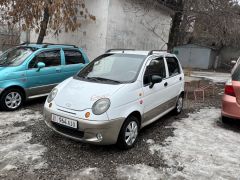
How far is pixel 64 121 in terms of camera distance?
3.99 metres

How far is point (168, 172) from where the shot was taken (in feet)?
12.2

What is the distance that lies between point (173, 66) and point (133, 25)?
21.0 ft

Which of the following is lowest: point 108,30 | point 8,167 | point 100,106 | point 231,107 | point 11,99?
point 8,167

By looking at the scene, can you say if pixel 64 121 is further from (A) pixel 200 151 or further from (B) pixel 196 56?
(B) pixel 196 56

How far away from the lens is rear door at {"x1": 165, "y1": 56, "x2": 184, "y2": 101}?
5701 mm

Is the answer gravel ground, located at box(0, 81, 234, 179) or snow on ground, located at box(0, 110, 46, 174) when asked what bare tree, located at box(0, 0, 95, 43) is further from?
gravel ground, located at box(0, 81, 234, 179)

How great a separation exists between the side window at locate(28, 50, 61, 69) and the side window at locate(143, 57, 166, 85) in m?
3.18

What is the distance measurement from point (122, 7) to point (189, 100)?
4964mm

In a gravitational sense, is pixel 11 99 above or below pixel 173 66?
below

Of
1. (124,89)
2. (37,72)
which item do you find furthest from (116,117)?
(37,72)

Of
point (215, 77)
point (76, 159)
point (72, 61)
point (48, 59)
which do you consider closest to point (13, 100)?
point (48, 59)

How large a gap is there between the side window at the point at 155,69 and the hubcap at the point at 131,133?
85 centimetres

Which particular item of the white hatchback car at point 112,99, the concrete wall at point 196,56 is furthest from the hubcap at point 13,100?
the concrete wall at point 196,56

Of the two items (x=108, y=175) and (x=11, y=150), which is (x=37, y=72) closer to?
(x=11, y=150)
